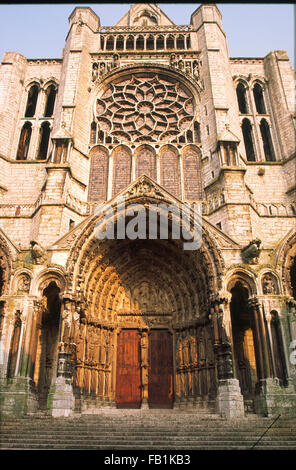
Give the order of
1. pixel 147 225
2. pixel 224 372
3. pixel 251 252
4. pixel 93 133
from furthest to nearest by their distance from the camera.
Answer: pixel 93 133
pixel 147 225
pixel 251 252
pixel 224 372

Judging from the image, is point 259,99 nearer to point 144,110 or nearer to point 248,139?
point 248,139

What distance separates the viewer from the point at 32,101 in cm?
1988

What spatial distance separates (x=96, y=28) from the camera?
21422 mm

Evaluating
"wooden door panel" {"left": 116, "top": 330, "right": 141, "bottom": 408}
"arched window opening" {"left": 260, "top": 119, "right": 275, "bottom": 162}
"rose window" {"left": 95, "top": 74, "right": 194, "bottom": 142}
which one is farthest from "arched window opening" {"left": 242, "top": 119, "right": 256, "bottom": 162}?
"wooden door panel" {"left": 116, "top": 330, "right": 141, "bottom": 408}

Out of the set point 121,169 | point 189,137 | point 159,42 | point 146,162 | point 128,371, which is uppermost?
point 159,42

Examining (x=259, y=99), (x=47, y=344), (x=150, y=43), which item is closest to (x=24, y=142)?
(x=150, y=43)

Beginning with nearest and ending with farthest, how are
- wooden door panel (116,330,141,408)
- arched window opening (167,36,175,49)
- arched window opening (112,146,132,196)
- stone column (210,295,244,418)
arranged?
stone column (210,295,244,418) < wooden door panel (116,330,141,408) < arched window opening (112,146,132,196) < arched window opening (167,36,175,49)

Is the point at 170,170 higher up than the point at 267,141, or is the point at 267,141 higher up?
the point at 267,141

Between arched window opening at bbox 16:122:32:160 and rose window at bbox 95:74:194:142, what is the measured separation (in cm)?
357

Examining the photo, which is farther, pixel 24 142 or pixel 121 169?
pixel 24 142

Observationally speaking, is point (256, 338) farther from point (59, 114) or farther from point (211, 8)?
point (211, 8)

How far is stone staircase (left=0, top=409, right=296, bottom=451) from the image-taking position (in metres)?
7.01

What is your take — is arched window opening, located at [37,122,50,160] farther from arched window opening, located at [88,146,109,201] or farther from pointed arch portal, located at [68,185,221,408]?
pointed arch portal, located at [68,185,221,408]

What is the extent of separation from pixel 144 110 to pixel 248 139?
216 inches
